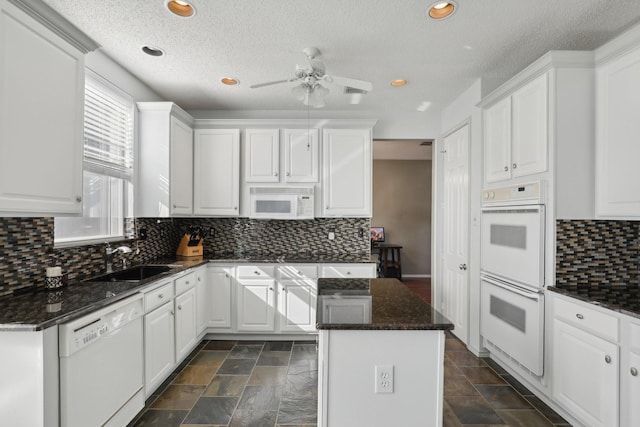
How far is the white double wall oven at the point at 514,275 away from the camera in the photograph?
90.7 inches

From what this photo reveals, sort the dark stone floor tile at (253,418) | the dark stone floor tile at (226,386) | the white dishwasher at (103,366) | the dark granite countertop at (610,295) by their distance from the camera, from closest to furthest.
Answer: the white dishwasher at (103,366) → the dark granite countertop at (610,295) → the dark stone floor tile at (253,418) → the dark stone floor tile at (226,386)

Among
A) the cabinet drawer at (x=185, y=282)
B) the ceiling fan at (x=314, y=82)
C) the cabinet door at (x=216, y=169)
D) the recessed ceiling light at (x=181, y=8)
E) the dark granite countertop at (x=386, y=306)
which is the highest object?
the recessed ceiling light at (x=181, y=8)

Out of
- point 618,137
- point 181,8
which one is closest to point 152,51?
point 181,8

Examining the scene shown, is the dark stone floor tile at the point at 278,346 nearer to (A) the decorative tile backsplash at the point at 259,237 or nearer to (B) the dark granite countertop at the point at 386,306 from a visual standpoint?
(A) the decorative tile backsplash at the point at 259,237

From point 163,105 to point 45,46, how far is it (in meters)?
1.47

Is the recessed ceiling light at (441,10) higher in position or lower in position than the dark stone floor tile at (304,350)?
higher

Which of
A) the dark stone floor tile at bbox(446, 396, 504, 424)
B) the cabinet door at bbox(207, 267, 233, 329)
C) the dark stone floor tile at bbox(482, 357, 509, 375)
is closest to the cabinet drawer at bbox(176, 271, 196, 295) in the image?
the cabinet door at bbox(207, 267, 233, 329)

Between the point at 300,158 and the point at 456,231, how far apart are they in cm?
197

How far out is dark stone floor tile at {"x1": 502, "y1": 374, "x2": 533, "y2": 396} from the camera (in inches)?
98.6

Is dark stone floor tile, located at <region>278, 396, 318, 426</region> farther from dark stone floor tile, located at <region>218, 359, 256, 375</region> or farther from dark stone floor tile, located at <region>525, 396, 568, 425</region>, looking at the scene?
dark stone floor tile, located at <region>525, 396, 568, 425</region>

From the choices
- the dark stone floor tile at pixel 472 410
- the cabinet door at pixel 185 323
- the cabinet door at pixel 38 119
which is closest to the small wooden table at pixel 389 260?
the dark stone floor tile at pixel 472 410

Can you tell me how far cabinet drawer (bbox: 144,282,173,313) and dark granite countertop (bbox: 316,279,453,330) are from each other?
4.04 feet

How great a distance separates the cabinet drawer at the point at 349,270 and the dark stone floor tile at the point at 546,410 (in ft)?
5.53

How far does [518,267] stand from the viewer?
2482 mm
